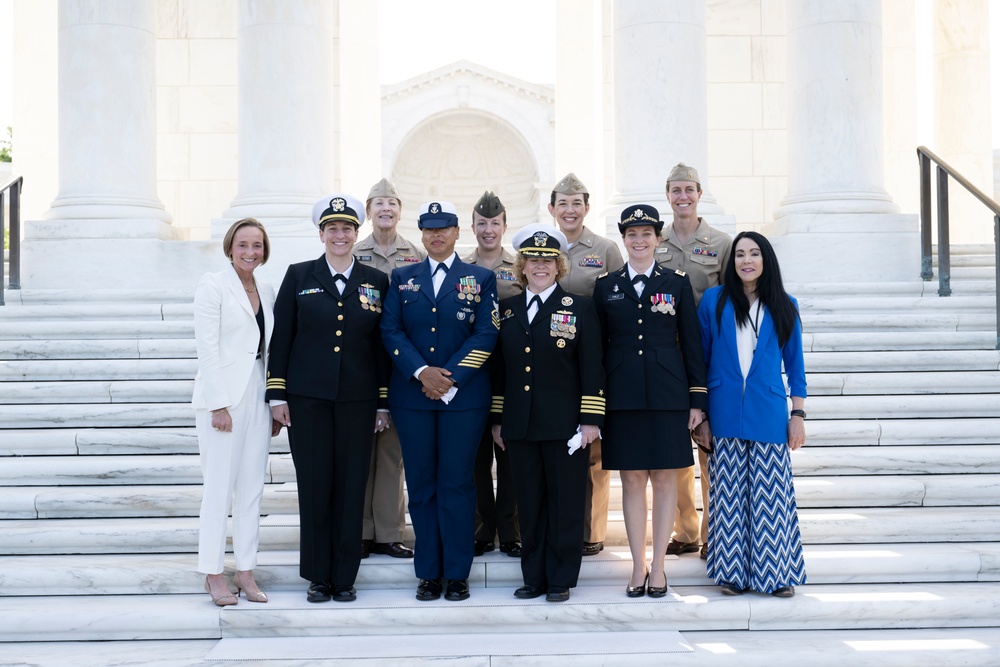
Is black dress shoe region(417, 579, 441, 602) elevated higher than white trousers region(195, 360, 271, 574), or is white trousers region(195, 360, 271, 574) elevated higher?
white trousers region(195, 360, 271, 574)

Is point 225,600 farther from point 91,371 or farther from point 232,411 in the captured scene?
point 91,371

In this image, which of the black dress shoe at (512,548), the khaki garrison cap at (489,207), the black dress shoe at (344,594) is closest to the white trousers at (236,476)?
the black dress shoe at (344,594)

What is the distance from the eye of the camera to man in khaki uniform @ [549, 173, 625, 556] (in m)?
6.30

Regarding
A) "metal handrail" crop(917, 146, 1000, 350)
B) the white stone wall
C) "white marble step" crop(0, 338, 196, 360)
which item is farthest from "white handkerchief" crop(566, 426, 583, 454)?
the white stone wall

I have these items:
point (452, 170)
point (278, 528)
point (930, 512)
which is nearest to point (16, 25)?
point (278, 528)

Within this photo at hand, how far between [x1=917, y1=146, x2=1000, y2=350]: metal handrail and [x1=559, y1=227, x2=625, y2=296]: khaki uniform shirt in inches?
165

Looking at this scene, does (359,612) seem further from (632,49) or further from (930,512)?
(632,49)

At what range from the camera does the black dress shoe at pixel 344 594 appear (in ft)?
18.7

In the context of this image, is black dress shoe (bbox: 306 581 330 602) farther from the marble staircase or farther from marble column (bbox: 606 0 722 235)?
marble column (bbox: 606 0 722 235)

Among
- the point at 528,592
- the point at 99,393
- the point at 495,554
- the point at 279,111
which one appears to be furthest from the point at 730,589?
the point at 279,111

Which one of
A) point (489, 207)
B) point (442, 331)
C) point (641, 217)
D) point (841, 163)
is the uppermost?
point (841, 163)

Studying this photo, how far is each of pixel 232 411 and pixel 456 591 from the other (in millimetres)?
1576

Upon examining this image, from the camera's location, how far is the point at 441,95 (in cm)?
3086

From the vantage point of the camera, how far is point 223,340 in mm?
5668
